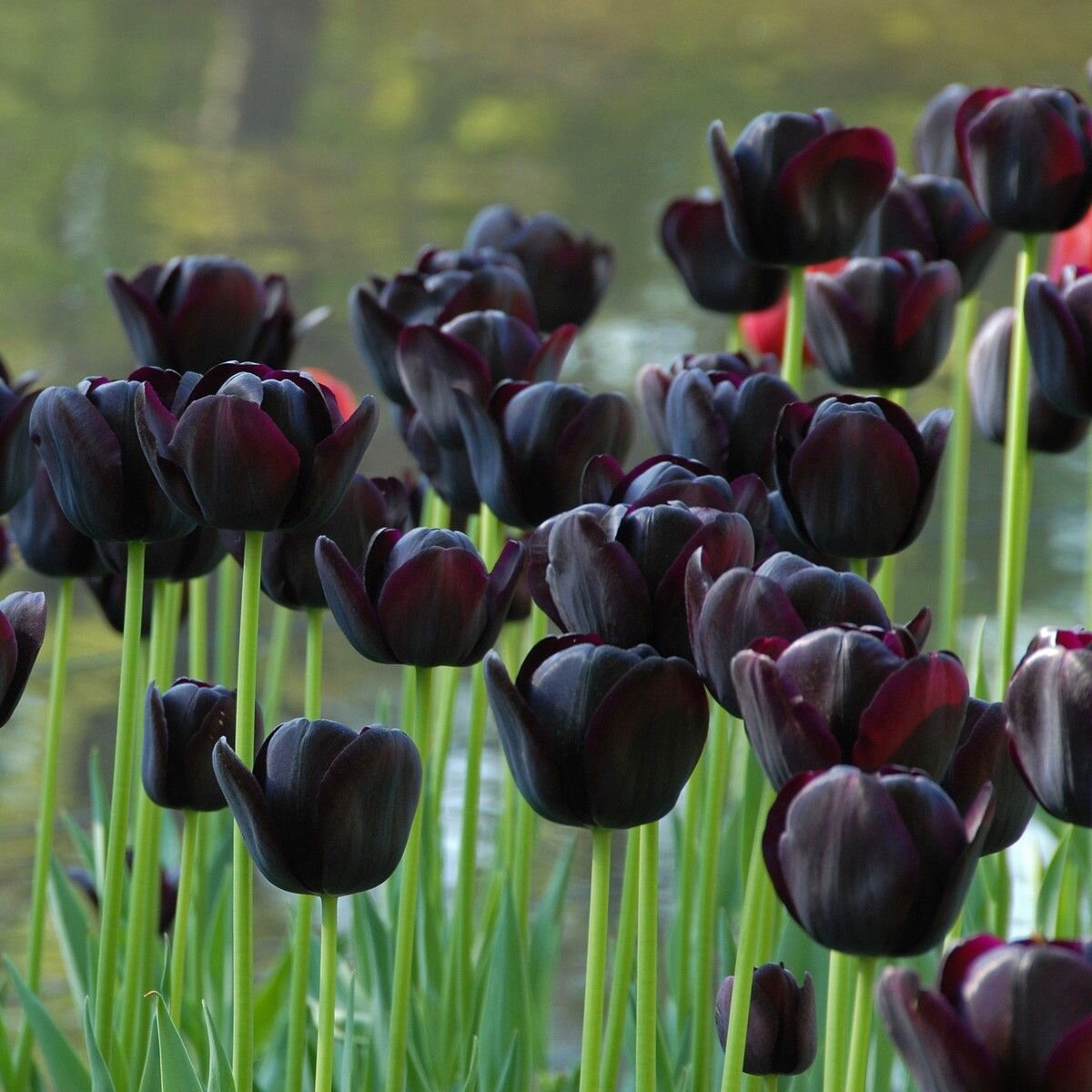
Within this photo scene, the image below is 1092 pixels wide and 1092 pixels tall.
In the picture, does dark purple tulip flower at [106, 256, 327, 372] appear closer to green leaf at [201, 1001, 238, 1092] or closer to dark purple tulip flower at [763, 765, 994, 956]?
green leaf at [201, 1001, 238, 1092]

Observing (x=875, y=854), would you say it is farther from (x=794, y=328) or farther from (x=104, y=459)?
(x=794, y=328)

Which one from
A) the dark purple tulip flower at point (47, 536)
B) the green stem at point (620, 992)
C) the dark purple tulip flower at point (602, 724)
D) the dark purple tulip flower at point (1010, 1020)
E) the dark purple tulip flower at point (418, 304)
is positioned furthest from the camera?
the dark purple tulip flower at point (418, 304)

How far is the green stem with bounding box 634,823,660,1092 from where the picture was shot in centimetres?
43

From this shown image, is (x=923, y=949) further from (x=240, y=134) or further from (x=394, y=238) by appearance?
(x=240, y=134)

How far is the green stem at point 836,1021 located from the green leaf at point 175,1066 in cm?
19

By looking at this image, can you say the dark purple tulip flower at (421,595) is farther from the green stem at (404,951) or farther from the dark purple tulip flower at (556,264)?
the dark purple tulip flower at (556,264)

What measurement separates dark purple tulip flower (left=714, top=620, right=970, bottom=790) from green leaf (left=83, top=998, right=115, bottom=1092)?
0.87ft

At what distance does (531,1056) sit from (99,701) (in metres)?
0.85

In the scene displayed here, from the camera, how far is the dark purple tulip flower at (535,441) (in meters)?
0.55

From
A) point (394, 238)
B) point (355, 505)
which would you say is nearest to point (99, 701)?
point (355, 505)

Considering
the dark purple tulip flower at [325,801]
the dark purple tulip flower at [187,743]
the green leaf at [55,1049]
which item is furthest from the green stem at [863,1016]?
the green leaf at [55,1049]

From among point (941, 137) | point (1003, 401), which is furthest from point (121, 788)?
point (941, 137)

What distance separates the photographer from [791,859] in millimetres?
342

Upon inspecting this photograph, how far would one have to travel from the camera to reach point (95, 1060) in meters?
0.52
